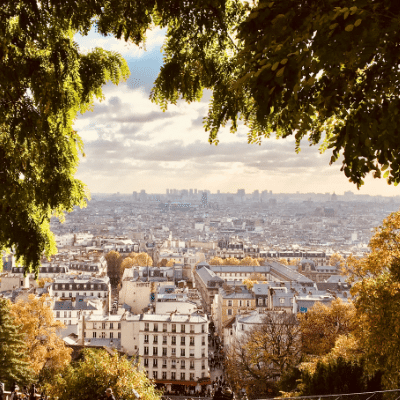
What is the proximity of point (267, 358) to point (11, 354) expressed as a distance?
1253cm

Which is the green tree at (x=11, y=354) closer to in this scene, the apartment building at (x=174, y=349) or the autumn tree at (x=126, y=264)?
the apartment building at (x=174, y=349)

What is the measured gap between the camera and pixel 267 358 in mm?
22281

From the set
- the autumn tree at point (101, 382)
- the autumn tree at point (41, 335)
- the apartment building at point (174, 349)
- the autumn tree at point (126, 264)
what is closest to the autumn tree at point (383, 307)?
the autumn tree at point (101, 382)

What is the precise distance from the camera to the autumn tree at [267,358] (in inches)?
892

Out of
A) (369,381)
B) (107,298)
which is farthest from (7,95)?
(107,298)

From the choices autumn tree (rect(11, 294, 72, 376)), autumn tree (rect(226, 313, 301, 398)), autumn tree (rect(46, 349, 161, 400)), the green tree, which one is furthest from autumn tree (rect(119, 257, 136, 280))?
autumn tree (rect(46, 349, 161, 400))

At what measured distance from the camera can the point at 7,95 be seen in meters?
4.44

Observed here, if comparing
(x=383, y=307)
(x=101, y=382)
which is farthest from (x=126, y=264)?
(x=383, y=307)

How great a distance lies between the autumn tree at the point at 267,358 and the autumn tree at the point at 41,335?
9519 mm

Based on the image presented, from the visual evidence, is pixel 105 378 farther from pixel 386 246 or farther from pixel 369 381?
pixel 386 246

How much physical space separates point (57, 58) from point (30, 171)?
1.28 meters

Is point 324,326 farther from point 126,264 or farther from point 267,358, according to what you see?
point 126,264

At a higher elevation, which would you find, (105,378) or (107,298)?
(105,378)

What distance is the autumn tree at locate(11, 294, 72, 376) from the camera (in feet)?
72.2
